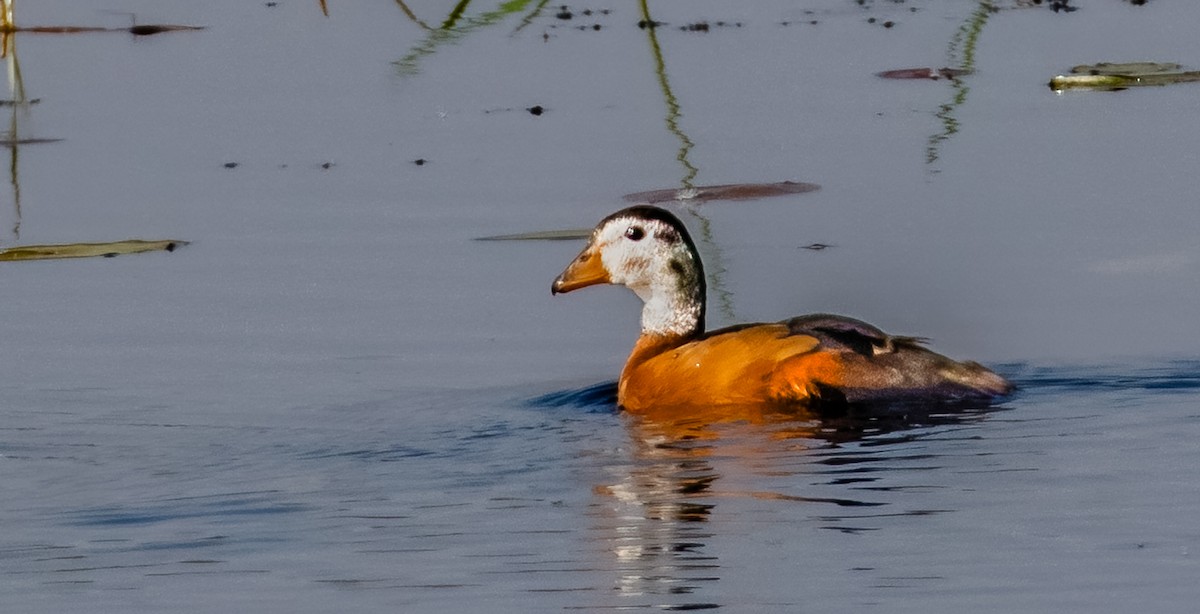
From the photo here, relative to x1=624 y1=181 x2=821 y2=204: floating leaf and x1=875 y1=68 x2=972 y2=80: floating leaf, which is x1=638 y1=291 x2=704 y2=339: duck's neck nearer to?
x1=624 y1=181 x2=821 y2=204: floating leaf

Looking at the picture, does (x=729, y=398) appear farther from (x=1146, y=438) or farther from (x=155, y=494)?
(x=155, y=494)

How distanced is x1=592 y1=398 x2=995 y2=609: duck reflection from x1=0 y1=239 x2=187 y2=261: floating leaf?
2.89 meters

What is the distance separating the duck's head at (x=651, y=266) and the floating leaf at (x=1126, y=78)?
427cm

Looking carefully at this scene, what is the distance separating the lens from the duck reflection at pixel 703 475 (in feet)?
22.3

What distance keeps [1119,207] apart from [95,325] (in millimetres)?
4863

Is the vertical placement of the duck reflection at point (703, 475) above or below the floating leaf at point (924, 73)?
above

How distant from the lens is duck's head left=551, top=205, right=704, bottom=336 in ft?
33.8

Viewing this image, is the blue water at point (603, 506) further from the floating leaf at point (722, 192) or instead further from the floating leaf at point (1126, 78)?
the floating leaf at point (1126, 78)

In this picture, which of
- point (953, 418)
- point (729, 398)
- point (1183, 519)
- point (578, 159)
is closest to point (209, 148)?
point (578, 159)

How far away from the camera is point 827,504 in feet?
24.3

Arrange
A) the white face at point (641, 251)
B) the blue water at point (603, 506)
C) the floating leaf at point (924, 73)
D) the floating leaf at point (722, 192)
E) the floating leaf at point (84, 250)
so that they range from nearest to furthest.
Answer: the blue water at point (603, 506) → the white face at point (641, 251) → the floating leaf at point (84, 250) → the floating leaf at point (722, 192) → the floating leaf at point (924, 73)

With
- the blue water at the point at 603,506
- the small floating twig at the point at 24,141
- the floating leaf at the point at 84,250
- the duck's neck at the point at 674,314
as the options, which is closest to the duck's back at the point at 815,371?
the blue water at the point at 603,506

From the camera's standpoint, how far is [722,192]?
475 inches

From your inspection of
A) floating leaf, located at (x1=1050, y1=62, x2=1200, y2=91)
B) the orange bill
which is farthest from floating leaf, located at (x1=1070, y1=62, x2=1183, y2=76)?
the orange bill
